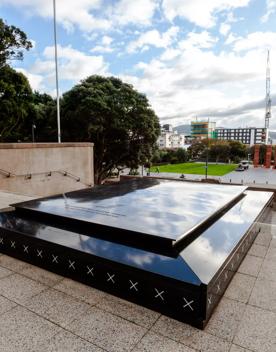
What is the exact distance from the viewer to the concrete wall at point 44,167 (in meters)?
9.74

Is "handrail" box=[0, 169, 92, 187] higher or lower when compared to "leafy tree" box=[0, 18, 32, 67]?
lower

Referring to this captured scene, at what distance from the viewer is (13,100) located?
50.8ft

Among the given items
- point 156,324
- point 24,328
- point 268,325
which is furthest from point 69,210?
point 268,325

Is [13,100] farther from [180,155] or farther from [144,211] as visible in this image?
[180,155]

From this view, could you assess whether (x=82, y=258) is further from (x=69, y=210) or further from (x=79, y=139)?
(x=79, y=139)

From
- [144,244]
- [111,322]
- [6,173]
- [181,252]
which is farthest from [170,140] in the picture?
[111,322]

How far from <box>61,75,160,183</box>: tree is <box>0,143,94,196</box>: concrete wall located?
369 centimetres

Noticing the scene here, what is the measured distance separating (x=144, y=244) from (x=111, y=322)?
0.97m

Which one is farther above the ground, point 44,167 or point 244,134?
point 244,134

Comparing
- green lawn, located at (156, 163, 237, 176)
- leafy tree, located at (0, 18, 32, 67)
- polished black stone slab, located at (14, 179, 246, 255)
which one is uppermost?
leafy tree, located at (0, 18, 32, 67)

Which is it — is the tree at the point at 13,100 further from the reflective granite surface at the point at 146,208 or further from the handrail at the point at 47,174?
the reflective granite surface at the point at 146,208

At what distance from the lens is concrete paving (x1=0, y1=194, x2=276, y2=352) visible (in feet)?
7.11

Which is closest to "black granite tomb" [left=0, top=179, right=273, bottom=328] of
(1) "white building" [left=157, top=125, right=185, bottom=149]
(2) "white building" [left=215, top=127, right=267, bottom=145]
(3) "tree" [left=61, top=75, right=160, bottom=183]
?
(3) "tree" [left=61, top=75, right=160, bottom=183]

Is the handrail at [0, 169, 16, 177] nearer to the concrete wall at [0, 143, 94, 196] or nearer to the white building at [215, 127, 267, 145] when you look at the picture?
the concrete wall at [0, 143, 94, 196]
